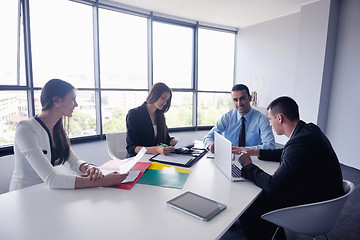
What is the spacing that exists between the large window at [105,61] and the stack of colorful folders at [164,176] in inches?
34.4

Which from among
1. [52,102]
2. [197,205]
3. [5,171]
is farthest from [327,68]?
[5,171]

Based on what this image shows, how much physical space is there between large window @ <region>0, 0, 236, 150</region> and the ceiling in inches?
11.5

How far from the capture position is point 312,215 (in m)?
1.24

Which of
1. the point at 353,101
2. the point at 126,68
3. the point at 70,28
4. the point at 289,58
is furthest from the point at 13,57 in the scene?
the point at 353,101

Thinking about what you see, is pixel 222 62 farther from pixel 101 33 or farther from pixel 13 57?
pixel 13 57

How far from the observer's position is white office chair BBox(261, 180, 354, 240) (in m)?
1.21

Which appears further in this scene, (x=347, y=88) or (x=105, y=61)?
(x=105, y=61)

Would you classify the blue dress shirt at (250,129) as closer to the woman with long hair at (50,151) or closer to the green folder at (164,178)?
the green folder at (164,178)

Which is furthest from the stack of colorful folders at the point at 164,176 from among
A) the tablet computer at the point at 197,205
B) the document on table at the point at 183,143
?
the document on table at the point at 183,143

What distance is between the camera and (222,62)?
19.7 ft

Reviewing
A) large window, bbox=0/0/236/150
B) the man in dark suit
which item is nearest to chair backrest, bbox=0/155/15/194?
large window, bbox=0/0/236/150

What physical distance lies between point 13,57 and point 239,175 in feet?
11.8

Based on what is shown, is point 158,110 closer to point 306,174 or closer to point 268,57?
point 306,174

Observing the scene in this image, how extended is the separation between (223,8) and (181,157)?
380cm
